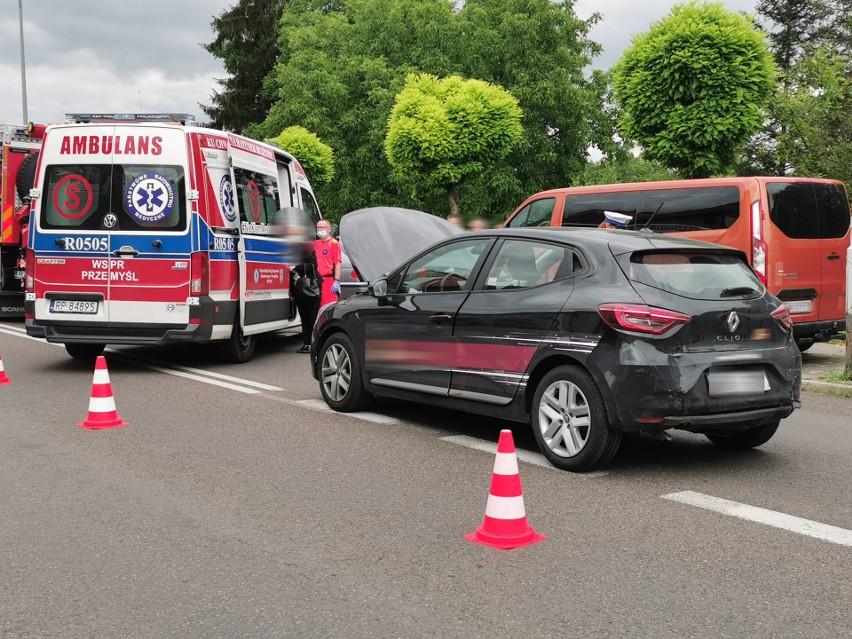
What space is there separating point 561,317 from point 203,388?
4.82 meters

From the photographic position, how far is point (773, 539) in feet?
15.0

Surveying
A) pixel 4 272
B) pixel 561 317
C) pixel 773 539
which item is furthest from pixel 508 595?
pixel 4 272

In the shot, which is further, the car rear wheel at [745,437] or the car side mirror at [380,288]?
the car side mirror at [380,288]

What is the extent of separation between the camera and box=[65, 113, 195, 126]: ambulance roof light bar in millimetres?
10797

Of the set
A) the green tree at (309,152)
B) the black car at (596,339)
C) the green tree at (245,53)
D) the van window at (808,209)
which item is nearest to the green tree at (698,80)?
the van window at (808,209)

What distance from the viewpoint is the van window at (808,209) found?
33.7 ft

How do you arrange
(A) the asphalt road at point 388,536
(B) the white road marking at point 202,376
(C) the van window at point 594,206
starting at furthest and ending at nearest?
1. (C) the van window at point 594,206
2. (B) the white road marking at point 202,376
3. (A) the asphalt road at point 388,536

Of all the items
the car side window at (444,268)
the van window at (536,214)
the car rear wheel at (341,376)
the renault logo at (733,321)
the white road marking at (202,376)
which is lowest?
the white road marking at (202,376)

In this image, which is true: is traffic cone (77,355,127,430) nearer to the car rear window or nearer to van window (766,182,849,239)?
the car rear window

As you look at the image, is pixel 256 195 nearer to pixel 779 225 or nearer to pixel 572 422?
pixel 779 225

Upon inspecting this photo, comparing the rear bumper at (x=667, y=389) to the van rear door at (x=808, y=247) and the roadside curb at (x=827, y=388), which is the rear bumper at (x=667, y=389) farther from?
the van rear door at (x=808, y=247)

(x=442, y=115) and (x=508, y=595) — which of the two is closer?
(x=508, y=595)

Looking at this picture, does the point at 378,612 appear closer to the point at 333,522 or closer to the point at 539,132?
the point at 333,522

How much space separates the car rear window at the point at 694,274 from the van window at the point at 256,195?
6.41 m
